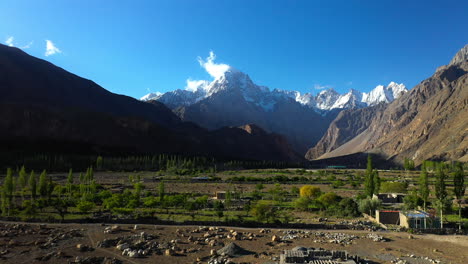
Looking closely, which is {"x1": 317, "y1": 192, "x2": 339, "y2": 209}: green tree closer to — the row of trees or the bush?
the bush

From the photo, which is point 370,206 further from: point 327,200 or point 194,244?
point 194,244

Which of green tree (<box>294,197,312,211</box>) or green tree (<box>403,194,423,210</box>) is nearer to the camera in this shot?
green tree (<box>403,194,423,210</box>)

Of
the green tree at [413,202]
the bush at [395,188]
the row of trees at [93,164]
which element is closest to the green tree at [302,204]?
the green tree at [413,202]

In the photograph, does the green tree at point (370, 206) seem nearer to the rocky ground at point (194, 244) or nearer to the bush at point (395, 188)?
the rocky ground at point (194, 244)

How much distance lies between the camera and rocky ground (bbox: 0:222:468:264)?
3134cm

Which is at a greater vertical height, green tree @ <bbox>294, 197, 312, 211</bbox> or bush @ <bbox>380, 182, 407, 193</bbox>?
bush @ <bbox>380, 182, 407, 193</bbox>

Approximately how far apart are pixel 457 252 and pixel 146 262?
102 ft

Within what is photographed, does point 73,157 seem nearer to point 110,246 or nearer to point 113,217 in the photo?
point 113,217

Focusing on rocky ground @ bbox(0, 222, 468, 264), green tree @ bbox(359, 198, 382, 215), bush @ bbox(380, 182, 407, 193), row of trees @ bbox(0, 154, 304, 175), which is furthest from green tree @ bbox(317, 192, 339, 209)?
row of trees @ bbox(0, 154, 304, 175)

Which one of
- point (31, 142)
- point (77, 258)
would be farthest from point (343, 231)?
point (31, 142)

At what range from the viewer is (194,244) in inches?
1416

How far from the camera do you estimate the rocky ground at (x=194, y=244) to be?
103ft

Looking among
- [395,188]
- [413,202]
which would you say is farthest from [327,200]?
[395,188]

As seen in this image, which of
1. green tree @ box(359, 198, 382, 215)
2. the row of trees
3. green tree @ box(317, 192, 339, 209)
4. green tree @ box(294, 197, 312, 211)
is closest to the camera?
green tree @ box(359, 198, 382, 215)
